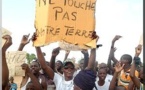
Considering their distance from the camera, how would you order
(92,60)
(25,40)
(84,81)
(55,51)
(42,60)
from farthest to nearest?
(55,51) < (25,40) < (42,60) < (92,60) < (84,81)

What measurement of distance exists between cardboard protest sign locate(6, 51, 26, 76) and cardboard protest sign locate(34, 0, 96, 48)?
2.90ft

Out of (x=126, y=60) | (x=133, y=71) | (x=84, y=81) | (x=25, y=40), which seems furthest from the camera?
(x=126, y=60)

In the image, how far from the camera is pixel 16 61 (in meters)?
5.33

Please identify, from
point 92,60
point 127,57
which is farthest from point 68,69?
point 127,57

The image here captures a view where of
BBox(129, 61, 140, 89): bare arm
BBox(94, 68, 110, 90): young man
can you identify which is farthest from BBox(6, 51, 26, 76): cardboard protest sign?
BBox(129, 61, 140, 89): bare arm

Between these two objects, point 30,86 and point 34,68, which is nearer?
point 30,86

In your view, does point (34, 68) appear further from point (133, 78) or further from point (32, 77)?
point (133, 78)

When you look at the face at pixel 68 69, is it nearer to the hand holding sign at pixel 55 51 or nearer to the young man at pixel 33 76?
the young man at pixel 33 76

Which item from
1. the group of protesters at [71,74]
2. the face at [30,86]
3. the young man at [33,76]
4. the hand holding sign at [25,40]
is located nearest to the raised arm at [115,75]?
the group of protesters at [71,74]

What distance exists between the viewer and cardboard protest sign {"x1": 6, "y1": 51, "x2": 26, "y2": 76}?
206 inches

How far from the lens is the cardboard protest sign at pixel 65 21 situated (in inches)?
175

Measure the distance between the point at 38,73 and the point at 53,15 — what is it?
3.77 ft

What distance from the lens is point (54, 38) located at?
176 inches

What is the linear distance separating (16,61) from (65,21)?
3.76ft
